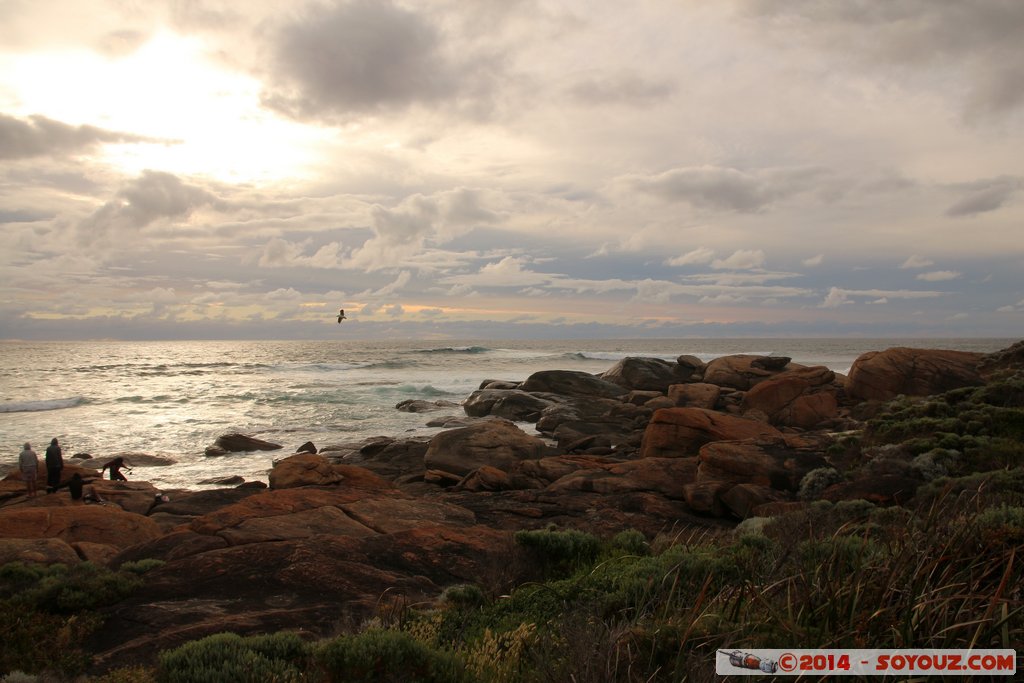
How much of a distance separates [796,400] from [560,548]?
19381 millimetres

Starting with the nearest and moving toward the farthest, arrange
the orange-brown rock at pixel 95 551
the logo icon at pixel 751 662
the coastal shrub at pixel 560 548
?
1. the logo icon at pixel 751 662
2. the coastal shrub at pixel 560 548
3. the orange-brown rock at pixel 95 551

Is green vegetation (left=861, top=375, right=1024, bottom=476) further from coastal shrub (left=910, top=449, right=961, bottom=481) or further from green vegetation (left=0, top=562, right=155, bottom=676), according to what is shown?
green vegetation (left=0, top=562, right=155, bottom=676)

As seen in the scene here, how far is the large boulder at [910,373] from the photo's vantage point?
25841 mm

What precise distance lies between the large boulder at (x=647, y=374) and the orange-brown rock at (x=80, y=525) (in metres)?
30.6

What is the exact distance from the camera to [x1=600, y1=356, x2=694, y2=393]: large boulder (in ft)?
131

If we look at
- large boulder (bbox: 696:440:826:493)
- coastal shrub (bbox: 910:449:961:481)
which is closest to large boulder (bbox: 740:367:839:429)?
large boulder (bbox: 696:440:826:493)

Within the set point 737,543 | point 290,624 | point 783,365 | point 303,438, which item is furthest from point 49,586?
point 783,365

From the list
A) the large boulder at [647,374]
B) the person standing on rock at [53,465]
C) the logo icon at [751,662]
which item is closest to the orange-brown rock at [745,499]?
the logo icon at [751,662]

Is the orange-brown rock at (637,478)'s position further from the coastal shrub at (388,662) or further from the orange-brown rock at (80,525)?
the coastal shrub at (388,662)

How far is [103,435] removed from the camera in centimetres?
3147

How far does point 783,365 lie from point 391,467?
23.8 metres

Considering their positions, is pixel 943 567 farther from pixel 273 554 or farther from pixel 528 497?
pixel 528 497

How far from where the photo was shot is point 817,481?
14.1m

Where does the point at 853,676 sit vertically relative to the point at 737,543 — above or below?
above
